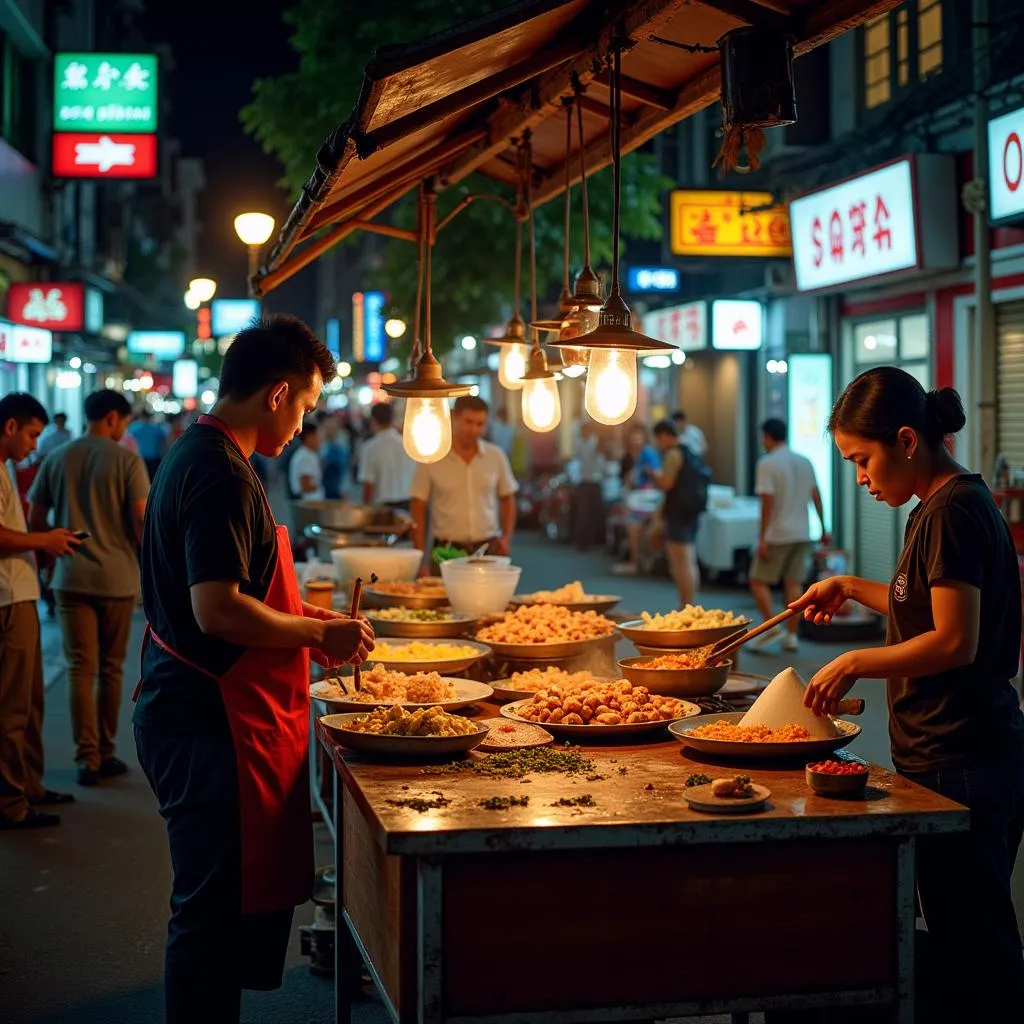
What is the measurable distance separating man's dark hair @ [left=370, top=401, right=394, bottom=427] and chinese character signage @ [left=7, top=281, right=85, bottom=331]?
9.82 meters

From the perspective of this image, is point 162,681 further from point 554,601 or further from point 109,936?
point 554,601

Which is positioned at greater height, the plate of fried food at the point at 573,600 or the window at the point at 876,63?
the window at the point at 876,63

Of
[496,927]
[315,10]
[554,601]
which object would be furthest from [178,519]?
[315,10]

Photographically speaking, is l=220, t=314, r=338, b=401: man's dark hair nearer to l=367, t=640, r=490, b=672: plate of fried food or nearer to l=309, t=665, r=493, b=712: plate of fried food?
l=309, t=665, r=493, b=712: plate of fried food

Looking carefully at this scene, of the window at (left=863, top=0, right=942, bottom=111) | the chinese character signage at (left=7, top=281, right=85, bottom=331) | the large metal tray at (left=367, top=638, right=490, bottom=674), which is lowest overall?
the large metal tray at (left=367, top=638, right=490, bottom=674)

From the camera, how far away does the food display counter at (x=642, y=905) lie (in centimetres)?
334

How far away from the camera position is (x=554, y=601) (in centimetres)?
711

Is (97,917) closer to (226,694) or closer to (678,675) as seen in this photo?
(226,694)

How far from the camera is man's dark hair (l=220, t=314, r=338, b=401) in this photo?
4090 millimetres

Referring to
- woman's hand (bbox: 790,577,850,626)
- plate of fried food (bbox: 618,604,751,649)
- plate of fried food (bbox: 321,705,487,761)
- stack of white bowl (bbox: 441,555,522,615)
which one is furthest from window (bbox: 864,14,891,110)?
plate of fried food (bbox: 321,705,487,761)

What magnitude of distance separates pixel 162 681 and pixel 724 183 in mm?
17127

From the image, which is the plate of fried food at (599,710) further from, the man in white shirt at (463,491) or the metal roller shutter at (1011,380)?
the metal roller shutter at (1011,380)

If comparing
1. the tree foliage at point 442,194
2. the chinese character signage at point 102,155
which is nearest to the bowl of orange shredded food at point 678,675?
the tree foliage at point 442,194

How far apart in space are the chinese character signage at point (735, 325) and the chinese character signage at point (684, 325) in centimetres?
21
